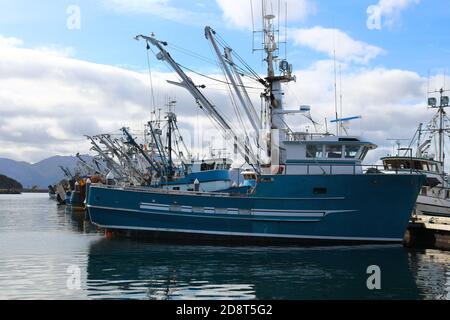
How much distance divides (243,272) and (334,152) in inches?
355

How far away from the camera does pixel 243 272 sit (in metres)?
16.5

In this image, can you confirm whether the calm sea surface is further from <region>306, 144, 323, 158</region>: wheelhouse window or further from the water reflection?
<region>306, 144, 323, 158</region>: wheelhouse window

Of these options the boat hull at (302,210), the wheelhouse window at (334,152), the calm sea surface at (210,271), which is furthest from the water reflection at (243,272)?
the wheelhouse window at (334,152)

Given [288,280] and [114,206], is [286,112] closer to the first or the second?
[114,206]

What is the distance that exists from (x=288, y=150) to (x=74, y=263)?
35.0ft

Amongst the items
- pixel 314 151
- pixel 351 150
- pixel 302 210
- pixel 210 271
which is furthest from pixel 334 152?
pixel 210 271

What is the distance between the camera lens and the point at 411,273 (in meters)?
16.7

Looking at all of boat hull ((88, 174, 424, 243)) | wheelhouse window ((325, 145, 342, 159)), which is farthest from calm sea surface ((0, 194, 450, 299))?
wheelhouse window ((325, 145, 342, 159))

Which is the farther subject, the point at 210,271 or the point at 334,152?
the point at 334,152

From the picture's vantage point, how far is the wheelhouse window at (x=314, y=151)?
2320cm

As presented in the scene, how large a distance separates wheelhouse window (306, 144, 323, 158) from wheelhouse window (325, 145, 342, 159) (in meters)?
0.31

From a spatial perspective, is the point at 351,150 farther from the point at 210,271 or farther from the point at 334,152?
the point at 210,271
